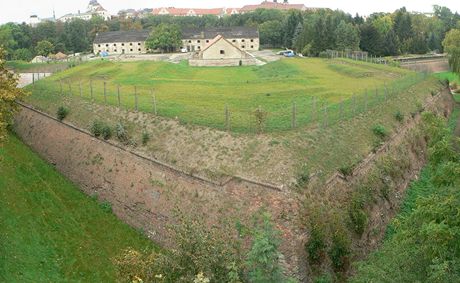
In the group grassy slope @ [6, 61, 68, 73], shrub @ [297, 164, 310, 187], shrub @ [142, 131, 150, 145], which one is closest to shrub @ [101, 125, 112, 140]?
shrub @ [142, 131, 150, 145]

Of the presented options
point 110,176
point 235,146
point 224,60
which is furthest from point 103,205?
point 224,60

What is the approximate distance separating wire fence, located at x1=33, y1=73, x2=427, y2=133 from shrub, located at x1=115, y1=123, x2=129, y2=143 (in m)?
2.71

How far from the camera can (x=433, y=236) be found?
38.6ft

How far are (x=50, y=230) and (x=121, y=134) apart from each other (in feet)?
21.5

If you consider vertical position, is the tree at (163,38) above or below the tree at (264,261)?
above

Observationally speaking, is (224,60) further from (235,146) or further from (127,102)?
(235,146)

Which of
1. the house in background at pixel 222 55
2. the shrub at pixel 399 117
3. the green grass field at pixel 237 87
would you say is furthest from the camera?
the house in background at pixel 222 55

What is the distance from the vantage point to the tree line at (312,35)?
76250 mm

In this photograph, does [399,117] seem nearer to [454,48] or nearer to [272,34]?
[454,48]

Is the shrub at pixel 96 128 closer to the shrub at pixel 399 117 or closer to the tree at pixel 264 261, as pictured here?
the tree at pixel 264 261

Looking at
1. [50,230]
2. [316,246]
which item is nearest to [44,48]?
[50,230]

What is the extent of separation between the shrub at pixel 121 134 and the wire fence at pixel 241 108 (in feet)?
8.90

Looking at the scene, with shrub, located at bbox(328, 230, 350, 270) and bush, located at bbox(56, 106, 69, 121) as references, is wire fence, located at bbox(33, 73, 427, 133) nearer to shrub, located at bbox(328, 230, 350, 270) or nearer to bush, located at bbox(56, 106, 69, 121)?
bush, located at bbox(56, 106, 69, 121)

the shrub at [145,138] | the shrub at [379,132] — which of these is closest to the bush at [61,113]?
the shrub at [145,138]
